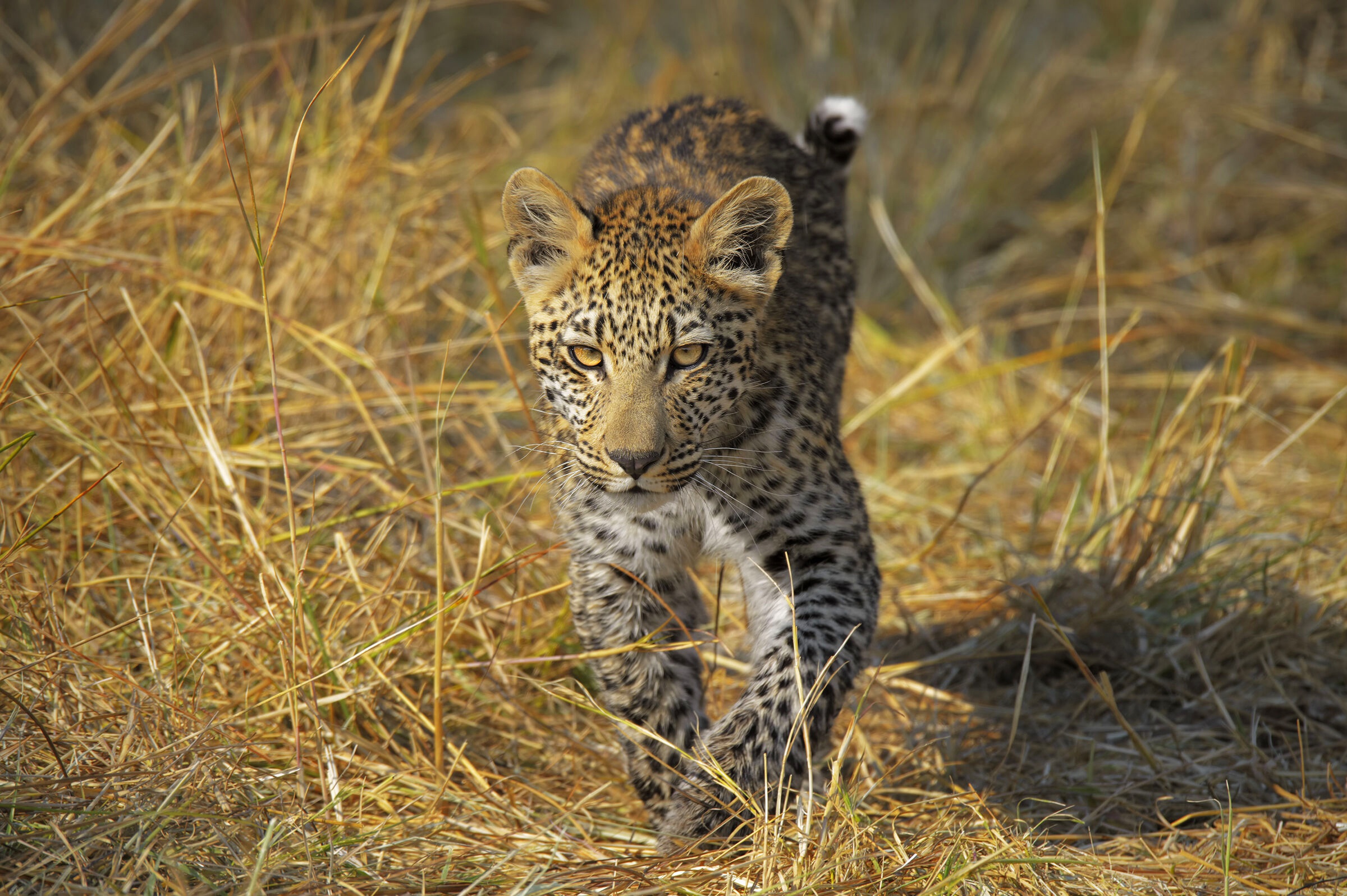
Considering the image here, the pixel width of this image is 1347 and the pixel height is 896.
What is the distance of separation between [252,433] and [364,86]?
5.35m

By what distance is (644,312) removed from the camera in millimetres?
3844

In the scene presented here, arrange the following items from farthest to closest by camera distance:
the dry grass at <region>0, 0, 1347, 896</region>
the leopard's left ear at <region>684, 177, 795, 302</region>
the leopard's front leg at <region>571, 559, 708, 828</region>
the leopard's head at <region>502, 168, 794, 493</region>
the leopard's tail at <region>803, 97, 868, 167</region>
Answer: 1. the leopard's tail at <region>803, 97, 868, 167</region>
2. the leopard's front leg at <region>571, 559, 708, 828</region>
3. the leopard's left ear at <region>684, 177, 795, 302</region>
4. the leopard's head at <region>502, 168, 794, 493</region>
5. the dry grass at <region>0, 0, 1347, 896</region>

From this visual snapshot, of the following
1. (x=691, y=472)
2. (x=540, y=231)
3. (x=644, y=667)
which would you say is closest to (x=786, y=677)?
(x=644, y=667)

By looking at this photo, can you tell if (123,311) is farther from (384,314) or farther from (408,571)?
(408,571)

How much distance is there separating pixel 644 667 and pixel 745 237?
1.58 m

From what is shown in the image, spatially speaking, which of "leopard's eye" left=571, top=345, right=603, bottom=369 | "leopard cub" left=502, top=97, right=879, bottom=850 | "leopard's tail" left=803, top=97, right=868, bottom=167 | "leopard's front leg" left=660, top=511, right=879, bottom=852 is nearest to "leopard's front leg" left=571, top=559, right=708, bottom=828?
"leopard cub" left=502, top=97, right=879, bottom=850

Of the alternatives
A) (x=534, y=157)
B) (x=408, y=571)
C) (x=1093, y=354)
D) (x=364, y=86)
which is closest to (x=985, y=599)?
(x=408, y=571)

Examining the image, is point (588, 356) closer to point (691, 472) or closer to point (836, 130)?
point (691, 472)

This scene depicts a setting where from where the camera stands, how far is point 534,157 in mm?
9180

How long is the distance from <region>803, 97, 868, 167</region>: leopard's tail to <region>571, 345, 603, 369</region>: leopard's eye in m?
2.67

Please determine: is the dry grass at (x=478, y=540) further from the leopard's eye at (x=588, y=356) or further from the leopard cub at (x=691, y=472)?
the leopard's eye at (x=588, y=356)

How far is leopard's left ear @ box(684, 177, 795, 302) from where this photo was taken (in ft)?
13.0

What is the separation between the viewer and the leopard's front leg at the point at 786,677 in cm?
388

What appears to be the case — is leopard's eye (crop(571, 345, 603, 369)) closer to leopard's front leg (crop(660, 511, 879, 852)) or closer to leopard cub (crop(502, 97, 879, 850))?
leopard cub (crop(502, 97, 879, 850))
